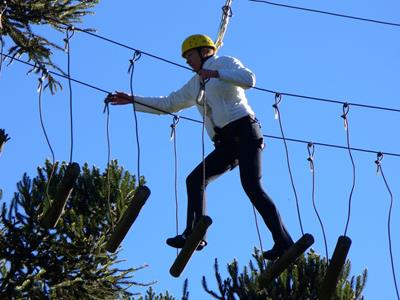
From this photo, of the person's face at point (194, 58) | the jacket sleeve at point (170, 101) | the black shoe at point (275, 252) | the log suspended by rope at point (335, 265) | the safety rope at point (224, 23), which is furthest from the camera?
the safety rope at point (224, 23)

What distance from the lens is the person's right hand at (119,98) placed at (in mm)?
7762

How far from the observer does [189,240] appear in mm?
6773

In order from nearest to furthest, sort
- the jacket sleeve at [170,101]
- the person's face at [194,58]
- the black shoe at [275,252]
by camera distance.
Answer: the black shoe at [275,252]
the person's face at [194,58]
the jacket sleeve at [170,101]

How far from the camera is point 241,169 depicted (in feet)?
23.5

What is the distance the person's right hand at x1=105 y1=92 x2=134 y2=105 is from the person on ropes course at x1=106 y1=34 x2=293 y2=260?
0.39 meters

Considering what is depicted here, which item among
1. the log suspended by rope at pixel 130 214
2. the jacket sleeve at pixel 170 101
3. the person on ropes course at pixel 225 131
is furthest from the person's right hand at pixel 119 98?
the log suspended by rope at pixel 130 214

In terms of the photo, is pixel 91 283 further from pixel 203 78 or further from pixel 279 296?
pixel 203 78

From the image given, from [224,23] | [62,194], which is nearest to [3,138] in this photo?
[62,194]

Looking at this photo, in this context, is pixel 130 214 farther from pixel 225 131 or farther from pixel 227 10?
pixel 227 10

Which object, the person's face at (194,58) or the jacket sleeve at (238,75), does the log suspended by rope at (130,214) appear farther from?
the person's face at (194,58)

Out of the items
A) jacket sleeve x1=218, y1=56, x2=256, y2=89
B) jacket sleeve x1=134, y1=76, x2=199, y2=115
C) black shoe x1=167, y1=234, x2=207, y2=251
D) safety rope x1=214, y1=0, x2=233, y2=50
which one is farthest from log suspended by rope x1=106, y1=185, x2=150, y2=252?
safety rope x1=214, y1=0, x2=233, y2=50

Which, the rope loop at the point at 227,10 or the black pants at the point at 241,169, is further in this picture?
the rope loop at the point at 227,10

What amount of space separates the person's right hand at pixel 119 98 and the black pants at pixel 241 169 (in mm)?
741

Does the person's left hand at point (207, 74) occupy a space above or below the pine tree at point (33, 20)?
below
